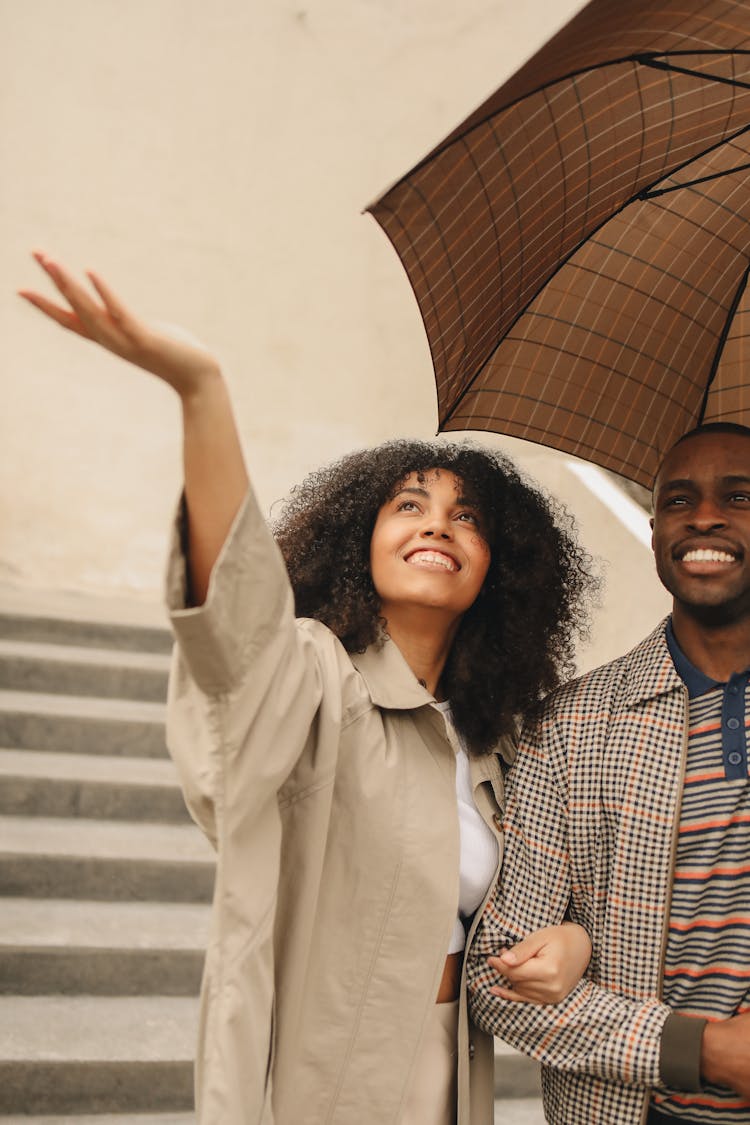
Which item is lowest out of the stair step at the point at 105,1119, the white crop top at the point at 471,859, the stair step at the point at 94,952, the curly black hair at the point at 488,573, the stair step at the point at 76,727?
the stair step at the point at 105,1119

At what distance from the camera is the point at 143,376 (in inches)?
237

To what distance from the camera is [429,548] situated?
189 centimetres

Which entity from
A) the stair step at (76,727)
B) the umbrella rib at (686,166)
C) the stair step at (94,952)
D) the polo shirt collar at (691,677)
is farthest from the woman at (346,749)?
the stair step at (76,727)

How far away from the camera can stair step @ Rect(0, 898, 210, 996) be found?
3107 millimetres

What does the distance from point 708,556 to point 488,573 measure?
43 centimetres

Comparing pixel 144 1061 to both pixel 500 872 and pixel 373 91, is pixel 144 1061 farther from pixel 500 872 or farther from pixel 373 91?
pixel 373 91

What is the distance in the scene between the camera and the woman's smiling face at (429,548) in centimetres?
187

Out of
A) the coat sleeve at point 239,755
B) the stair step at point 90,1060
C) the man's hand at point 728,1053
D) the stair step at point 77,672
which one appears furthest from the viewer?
the stair step at point 77,672

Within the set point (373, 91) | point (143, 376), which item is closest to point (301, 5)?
point (373, 91)

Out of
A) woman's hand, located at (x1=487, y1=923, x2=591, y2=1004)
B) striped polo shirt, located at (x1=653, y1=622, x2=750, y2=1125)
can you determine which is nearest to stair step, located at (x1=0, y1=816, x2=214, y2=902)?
woman's hand, located at (x1=487, y1=923, x2=591, y2=1004)

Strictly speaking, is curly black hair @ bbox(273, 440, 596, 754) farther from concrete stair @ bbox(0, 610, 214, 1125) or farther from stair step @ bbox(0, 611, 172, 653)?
stair step @ bbox(0, 611, 172, 653)

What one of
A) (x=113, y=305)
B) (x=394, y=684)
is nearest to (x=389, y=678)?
(x=394, y=684)

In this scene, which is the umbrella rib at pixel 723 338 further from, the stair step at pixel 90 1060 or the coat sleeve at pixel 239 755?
the stair step at pixel 90 1060

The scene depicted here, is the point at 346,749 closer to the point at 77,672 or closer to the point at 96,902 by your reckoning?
the point at 96,902
